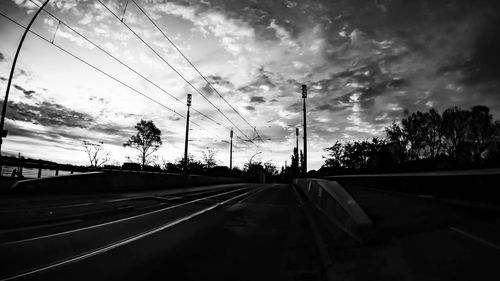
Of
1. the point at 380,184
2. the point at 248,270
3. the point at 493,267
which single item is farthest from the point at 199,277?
the point at 380,184

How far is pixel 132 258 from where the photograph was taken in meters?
5.29

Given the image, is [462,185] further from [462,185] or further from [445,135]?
[445,135]

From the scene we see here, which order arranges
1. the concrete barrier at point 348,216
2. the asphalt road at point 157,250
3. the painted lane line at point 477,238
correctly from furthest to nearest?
the concrete barrier at point 348,216 < the painted lane line at point 477,238 < the asphalt road at point 157,250

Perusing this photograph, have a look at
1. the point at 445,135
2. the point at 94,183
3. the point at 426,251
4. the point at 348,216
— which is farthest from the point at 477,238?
the point at 445,135

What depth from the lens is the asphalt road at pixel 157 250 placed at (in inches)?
180

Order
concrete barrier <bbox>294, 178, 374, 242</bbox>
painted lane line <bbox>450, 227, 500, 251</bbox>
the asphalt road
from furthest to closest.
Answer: concrete barrier <bbox>294, 178, 374, 242</bbox> → painted lane line <bbox>450, 227, 500, 251</bbox> → the asphalt road

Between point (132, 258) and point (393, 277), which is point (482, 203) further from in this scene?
point (132, 258)

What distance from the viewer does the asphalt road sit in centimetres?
458

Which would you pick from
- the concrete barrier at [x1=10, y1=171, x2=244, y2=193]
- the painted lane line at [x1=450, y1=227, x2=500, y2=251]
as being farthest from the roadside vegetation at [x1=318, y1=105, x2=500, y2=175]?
the painted lane line at [x1=450, y1=227, x2=500, y2=251]

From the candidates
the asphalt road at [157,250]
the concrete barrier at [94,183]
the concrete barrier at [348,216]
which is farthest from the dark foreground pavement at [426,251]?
the concrete barrier at [94,183]

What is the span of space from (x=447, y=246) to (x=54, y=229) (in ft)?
25.0

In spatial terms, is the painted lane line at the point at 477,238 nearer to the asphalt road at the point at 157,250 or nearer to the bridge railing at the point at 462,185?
the bridge railing at the point at 462,185

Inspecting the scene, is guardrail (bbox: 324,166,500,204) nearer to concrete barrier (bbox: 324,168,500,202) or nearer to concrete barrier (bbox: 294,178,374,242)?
concrete barrier (bbox: 324,168,500,202)

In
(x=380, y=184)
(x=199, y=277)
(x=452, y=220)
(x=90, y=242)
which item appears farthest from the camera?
(x=380, y=184)
